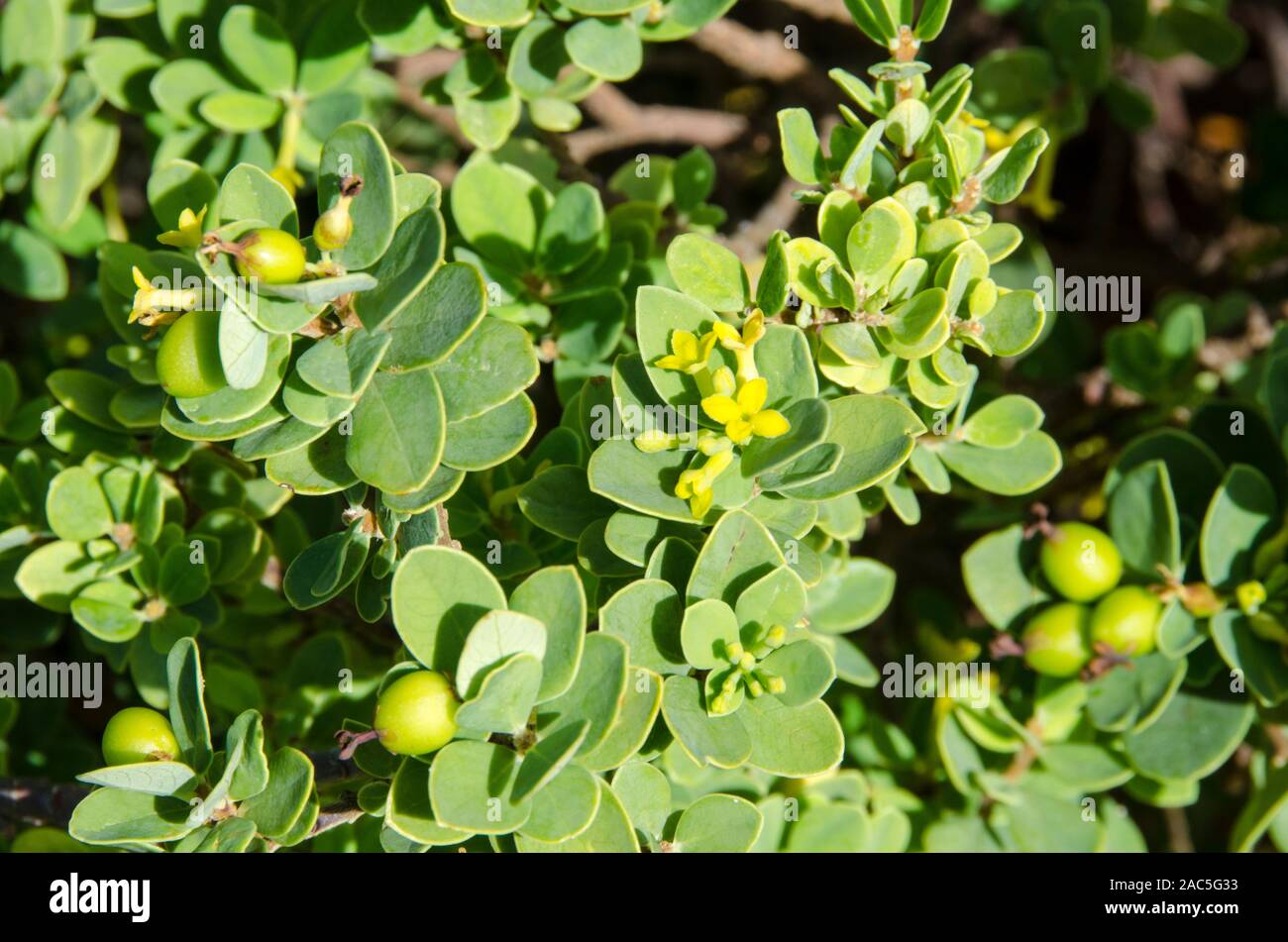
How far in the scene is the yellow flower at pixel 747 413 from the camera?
1.38m

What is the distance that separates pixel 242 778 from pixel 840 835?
98 cm

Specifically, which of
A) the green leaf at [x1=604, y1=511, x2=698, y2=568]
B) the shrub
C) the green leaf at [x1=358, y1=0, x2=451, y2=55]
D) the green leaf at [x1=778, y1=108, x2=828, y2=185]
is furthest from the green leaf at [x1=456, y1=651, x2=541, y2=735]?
the green leaf at [x1=358, y1=0, x2=451, y2=55]

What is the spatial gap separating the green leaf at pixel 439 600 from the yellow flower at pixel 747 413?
343 millimetres

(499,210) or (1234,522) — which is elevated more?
(499,210)

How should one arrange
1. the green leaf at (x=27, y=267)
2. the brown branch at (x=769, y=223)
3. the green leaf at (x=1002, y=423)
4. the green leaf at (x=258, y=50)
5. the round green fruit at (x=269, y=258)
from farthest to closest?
1. the brown branch at (x=769, y=223)
2. the green leaf at (x=27, y=267)
3. the green leaf at (x=258, y=50)
4. the green leaf at (x=1002, y=423)
5. the round green fruit at (x=269, y=258)

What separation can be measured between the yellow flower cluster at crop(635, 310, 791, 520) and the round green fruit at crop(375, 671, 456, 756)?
388mm

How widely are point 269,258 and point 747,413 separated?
59cm

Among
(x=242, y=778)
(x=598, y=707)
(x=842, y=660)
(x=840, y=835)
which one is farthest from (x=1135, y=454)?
(x=242, y=778)

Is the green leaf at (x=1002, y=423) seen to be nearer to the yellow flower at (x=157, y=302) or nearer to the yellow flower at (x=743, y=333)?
the yellow flower at (x=743, y=333)

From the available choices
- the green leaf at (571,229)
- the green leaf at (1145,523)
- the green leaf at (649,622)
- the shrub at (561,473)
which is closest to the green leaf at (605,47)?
the shrub at (561,473)

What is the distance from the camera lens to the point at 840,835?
6.15 ft

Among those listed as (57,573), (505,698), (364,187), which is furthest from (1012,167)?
(57,573)

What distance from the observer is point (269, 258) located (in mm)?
1273

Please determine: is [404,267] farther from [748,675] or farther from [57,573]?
[57,573]
